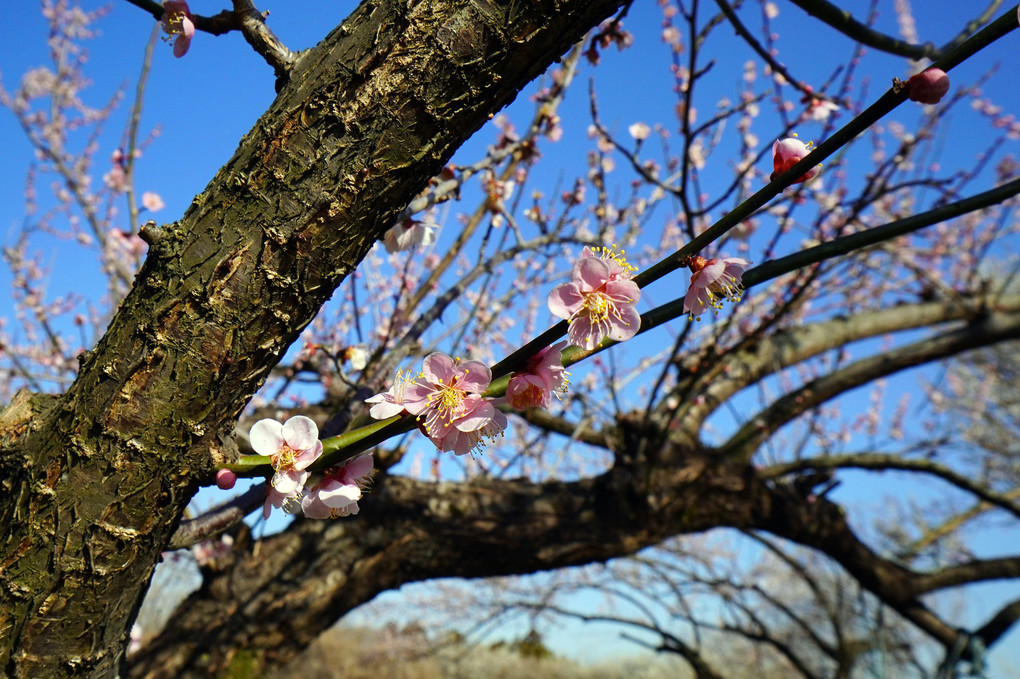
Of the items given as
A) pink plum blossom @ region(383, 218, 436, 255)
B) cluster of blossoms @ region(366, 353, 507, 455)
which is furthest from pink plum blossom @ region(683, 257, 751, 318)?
pink plum blossom @ region(383, 218, 436, 255)

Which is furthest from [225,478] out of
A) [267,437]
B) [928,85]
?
[928,85]

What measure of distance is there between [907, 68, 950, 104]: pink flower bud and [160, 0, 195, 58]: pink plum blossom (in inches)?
51.5

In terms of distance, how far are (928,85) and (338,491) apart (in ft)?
3.24

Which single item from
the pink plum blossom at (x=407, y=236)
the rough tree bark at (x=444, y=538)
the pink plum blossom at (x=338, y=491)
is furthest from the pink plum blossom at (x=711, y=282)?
the rough tree bark at (x=444, y=538)

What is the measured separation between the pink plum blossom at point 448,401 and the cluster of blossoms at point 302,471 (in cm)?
13

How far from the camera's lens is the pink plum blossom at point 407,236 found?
1.75 metres

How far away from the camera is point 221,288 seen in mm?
949

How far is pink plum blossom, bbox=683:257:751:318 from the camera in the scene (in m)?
0.92

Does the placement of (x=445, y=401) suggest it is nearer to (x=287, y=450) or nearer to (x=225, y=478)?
(x=287, y=450)

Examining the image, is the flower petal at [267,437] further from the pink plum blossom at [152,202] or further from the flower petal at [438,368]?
the pink plum blossom at [152,202]

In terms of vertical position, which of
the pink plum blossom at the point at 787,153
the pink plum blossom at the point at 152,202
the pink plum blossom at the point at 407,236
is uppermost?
the pink plum blossom at the point at 152,202

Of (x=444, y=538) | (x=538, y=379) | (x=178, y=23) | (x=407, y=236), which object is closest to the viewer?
(x=538, y=379)

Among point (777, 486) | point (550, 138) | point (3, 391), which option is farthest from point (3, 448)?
point (3, 391)

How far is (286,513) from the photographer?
1.07 meters
